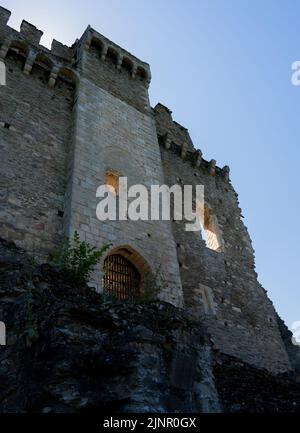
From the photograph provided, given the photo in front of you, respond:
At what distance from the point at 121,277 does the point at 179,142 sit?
7.57m

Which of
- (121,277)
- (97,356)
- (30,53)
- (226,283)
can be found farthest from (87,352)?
(30,53)

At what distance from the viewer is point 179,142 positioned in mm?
15180

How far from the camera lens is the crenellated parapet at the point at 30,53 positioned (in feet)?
37.0

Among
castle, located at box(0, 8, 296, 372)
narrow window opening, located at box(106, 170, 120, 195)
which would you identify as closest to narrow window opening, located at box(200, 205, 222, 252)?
castle, located at box(0, 8, 296, 372)

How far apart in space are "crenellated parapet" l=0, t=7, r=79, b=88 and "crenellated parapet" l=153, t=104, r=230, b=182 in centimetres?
385

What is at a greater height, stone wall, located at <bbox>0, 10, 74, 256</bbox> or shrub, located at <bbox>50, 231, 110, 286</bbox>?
stone wall, located at <bbox>0, 10, 74, 256</bbox>

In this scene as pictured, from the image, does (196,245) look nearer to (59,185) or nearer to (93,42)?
(59,185)

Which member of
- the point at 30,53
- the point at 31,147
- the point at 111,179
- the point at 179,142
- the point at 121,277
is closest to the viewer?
the point at 121,277

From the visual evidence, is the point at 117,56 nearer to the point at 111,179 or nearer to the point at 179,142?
the point at 179,142

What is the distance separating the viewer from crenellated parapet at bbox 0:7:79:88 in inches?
444

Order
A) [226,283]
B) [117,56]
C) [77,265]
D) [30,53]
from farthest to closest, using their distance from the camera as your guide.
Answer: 1. [117,56]
2. [226,283]
3. [30,53]
4. [77,265]

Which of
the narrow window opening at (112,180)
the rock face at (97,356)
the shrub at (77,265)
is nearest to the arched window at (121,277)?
the shrub at (77,265)

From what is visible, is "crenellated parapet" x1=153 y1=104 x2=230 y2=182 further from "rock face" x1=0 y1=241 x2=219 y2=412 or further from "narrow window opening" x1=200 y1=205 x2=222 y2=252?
"rock face" x1=0 y1=241 x2=219 y2=412
